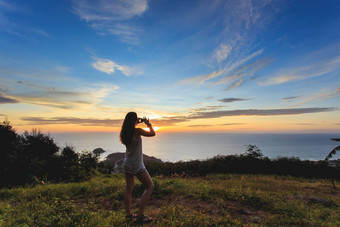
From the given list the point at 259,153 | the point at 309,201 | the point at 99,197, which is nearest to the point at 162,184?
the point at 99,197

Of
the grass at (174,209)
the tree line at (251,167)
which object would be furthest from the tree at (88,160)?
the grass at (174,209)

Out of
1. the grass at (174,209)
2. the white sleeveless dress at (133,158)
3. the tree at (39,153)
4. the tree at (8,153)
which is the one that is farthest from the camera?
the tree at (39,153)

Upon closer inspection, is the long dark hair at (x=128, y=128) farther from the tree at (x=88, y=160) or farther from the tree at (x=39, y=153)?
the tree at (x=88, y=160)

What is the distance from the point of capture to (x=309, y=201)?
21.8ft

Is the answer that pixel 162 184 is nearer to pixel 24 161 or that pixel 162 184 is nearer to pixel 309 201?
pixel 309 201

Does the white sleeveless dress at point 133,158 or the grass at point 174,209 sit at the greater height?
the white sleeveless dress at point 133,158

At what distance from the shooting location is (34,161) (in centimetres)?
1152

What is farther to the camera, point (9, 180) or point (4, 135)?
point (4, 135)

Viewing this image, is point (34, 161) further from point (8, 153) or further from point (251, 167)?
point (251, 167)

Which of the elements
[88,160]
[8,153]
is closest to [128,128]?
[8,153]

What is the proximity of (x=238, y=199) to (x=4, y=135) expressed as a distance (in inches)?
565

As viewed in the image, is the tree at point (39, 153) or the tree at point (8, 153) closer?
the tree at point (8, 153)

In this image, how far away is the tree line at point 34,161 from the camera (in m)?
10.5

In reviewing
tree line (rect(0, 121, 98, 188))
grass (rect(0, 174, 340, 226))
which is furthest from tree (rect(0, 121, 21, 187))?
grass (rect(0, 174, 340, 226))
